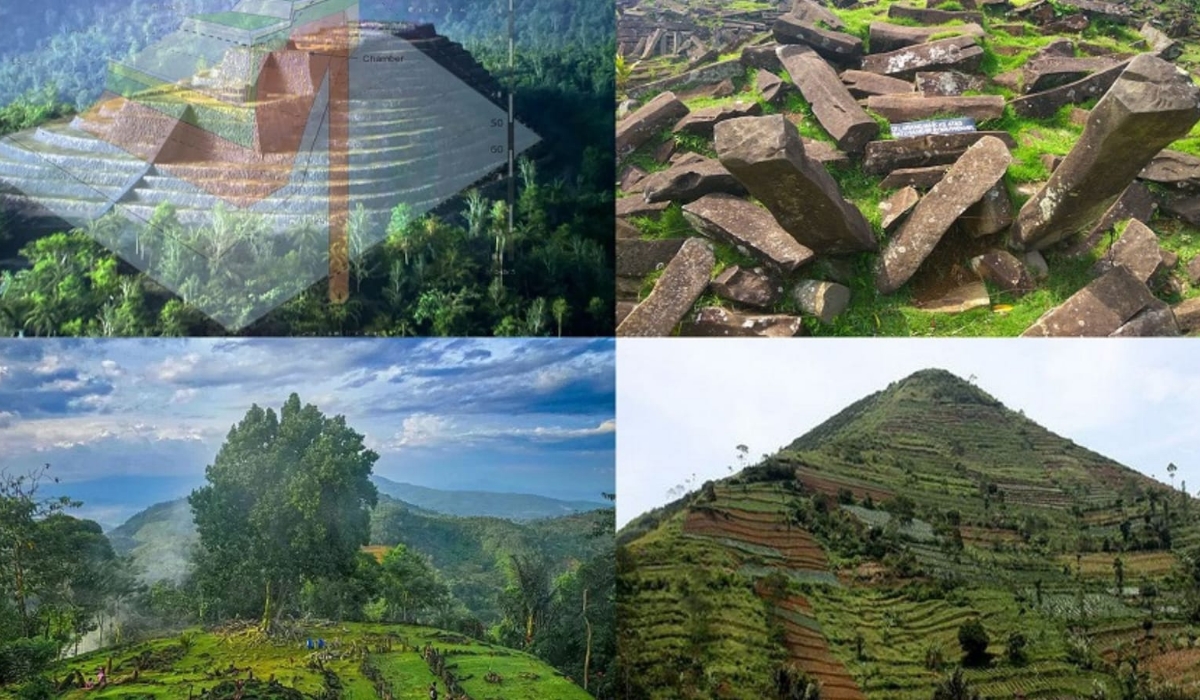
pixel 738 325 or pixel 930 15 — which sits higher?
pixel 930 15

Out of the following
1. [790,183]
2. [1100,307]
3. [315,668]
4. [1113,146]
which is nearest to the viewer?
[1113,146]

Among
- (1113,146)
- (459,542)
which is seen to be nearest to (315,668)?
(459,542)

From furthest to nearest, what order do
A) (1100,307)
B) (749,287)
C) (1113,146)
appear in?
1. (749,287)
2. (1100,307)
3. (1113,146)

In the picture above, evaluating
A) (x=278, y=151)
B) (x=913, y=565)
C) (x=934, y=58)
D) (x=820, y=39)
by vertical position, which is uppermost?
(x=820, y=39)

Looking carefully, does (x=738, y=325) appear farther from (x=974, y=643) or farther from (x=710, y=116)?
(x=974, y=643)

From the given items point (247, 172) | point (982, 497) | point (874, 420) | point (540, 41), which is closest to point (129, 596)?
point (247, 172)

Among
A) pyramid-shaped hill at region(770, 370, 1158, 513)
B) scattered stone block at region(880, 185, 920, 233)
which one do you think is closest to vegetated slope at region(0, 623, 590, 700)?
pyramid-shaped hill at region(770, 370, 1158, 513)

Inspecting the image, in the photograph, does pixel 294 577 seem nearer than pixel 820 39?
Yes

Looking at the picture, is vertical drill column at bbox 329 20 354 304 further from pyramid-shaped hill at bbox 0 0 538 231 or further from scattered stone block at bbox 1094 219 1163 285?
scattered stone block at bbox 1094 219 1163 285
